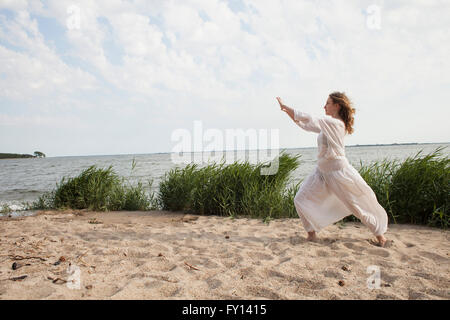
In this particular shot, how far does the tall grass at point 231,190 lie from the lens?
629 centimetres

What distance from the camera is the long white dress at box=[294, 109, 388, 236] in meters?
3.94

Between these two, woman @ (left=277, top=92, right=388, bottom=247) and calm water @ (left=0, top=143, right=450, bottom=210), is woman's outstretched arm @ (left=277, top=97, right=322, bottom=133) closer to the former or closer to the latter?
woman @ (left=277, top=92, right=388, bottom=247)

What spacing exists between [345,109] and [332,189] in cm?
107

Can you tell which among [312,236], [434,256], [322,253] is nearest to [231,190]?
[312,236]

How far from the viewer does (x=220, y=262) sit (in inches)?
138

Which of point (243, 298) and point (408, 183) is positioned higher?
point (408, 183)

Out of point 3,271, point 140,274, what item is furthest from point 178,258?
point 3,271

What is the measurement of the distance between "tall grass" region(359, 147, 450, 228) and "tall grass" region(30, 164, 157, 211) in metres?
5.18

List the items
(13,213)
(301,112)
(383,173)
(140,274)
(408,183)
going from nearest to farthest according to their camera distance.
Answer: (140,274) < (301,112) < (408,183) < (383,173) < (13,213)

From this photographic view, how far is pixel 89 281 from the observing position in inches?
114

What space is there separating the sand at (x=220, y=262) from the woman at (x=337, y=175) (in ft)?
1.16

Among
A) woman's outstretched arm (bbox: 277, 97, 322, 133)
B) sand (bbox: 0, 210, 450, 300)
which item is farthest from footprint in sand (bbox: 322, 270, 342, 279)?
woman's outstretched arm (bbox: 277, 97, 322, 133)

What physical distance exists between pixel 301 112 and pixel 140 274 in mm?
2599
